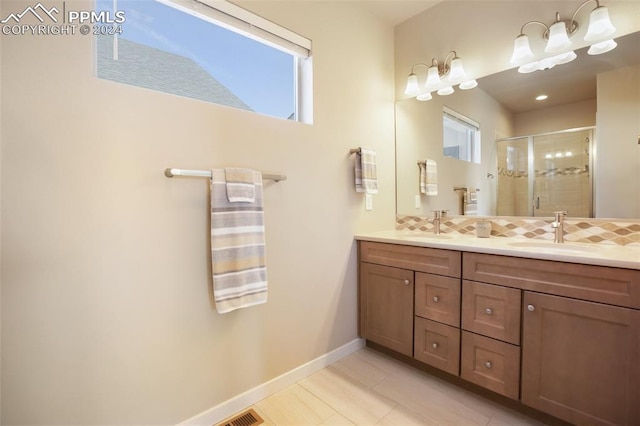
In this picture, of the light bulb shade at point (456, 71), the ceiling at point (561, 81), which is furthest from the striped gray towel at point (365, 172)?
→ the ceiling at point (561, 81)

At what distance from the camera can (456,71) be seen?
2082 mm

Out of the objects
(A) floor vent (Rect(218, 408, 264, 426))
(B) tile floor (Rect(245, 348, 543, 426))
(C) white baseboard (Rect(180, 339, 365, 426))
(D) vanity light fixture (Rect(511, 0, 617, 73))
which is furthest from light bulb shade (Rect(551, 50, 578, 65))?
(A) floor vent (Rect(218, 408, 264, 426))

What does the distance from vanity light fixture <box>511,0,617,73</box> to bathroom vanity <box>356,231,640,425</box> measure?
1.09m

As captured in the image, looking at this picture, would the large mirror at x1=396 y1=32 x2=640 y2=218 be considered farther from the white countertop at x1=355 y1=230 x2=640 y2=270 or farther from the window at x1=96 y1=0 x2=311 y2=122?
the window at x1=96 y1=0 x2=311 y2=122

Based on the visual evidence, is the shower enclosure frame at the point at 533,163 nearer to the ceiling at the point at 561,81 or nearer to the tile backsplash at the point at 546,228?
the tile backsplash at the point at 546,228

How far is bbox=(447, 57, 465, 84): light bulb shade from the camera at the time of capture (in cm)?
207

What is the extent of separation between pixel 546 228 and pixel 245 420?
207cm

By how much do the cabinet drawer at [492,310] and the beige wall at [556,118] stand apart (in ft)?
3.64

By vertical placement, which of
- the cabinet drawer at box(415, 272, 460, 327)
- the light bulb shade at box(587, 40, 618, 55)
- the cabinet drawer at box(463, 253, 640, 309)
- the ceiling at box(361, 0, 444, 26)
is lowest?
the cabinet drawer at box(415, 272, 460, 327)

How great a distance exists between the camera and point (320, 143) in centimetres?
193

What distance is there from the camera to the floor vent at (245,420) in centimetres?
147

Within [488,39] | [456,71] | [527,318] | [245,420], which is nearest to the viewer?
[527,318]

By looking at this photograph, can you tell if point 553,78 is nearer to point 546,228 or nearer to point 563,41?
point 563,41

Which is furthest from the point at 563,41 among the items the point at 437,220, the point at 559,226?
the point at 437,220
